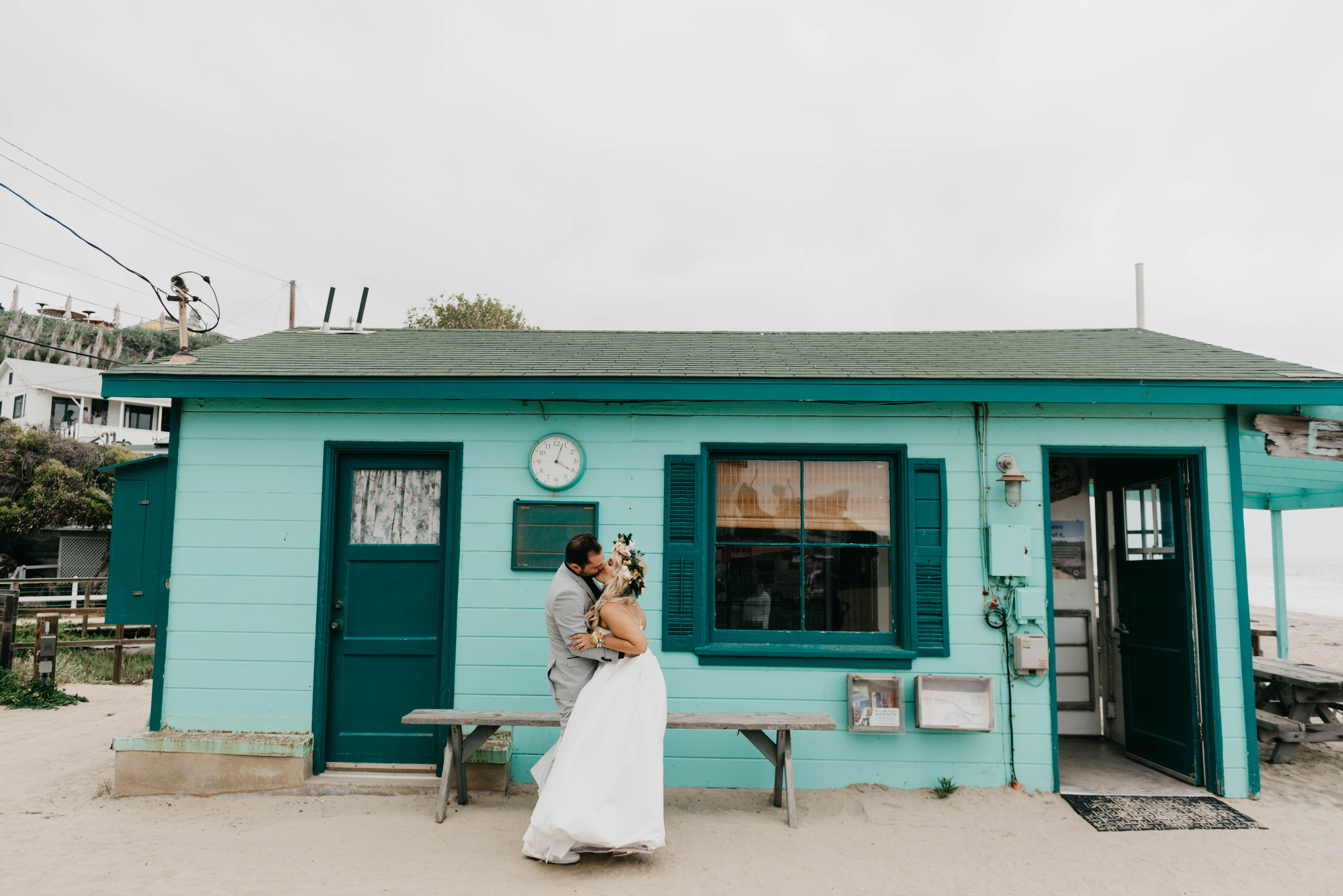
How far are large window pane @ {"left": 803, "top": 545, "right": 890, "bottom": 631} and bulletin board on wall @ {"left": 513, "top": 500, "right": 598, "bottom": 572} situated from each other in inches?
58.3

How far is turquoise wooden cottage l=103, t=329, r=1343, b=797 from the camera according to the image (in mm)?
4699

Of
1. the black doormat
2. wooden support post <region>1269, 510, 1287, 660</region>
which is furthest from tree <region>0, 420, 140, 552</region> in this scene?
wooden support post <region>1269, 510, 1287, 660</region>

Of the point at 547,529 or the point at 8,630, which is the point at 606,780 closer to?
the point at 547,529

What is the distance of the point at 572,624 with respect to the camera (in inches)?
151

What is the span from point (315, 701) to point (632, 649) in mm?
2389

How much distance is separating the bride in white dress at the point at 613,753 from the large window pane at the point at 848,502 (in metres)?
1.58

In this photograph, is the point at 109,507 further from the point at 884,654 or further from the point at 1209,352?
the point at 1209,352

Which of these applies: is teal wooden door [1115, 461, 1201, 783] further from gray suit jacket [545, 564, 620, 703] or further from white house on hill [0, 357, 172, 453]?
white house on hill [0, 357, 172, 453]

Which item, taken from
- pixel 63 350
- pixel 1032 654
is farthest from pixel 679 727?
pixel 63 350

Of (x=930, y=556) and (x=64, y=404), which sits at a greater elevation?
(x=64, y=404)

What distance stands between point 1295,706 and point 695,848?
16.7 feet

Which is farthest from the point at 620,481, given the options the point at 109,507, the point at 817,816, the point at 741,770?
the point at 109,507

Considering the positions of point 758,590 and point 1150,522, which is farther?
point 1150,522

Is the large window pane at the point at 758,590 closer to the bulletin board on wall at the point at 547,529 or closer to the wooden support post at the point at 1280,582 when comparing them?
the bulletin board on wall at the point at 547,529
